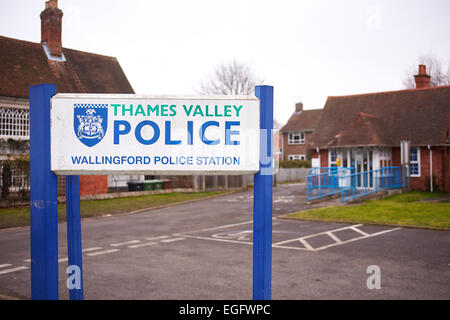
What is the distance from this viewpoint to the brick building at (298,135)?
55906 millimetres

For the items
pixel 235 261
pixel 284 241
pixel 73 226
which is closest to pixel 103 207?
pixel 284 241

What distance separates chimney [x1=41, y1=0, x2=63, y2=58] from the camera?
25781mm

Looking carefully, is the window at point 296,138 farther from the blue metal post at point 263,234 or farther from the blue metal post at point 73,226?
the blue metal post at point 263,234

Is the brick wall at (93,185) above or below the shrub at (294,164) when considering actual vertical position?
below

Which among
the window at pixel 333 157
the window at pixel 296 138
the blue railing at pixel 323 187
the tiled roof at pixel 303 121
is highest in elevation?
the tiled roof at pixel 303 121

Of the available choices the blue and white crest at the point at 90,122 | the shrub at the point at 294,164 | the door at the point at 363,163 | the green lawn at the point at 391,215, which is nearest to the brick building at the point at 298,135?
the shrub at the point at 294,164

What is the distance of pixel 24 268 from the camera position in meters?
8.20

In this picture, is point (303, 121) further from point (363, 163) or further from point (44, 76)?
point (44, 76)

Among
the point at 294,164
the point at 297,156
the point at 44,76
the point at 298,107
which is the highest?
the point at 298,107

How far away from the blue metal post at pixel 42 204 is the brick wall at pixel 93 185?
872 inches

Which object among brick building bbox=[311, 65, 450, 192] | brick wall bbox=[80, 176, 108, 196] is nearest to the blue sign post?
brick wall bbox=[80, 176, 108, 196]

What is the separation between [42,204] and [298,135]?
180ft

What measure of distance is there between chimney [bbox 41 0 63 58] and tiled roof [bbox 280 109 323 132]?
116 feet

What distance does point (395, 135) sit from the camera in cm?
2747
